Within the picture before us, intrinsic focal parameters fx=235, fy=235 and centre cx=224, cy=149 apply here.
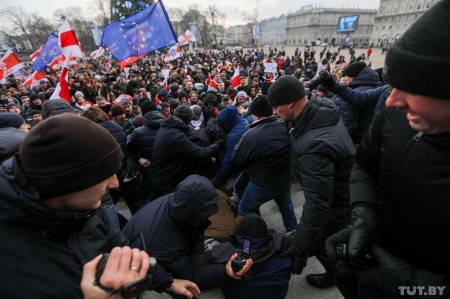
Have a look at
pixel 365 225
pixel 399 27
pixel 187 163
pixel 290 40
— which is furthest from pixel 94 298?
pixel 290 40

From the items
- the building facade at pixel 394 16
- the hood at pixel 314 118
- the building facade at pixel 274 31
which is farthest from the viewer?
the building facade at pixel 274 31

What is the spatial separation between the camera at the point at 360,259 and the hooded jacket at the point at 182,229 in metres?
0.88

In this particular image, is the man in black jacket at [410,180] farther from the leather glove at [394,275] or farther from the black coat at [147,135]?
the black coat at [147,135]

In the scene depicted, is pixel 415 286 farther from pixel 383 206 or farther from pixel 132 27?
pixel 132 27

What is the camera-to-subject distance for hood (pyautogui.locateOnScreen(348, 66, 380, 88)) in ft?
13.8

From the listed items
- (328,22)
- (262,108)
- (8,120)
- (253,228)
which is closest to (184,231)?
(253,228)

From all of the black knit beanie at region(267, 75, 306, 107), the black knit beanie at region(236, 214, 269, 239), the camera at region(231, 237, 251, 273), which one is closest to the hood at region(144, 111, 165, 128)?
the black knit beanie at region(267, 75, 306, 107)

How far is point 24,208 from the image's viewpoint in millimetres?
866

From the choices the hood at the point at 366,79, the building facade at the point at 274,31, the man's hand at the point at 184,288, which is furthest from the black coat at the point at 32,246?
the building facade at the point at 274,31

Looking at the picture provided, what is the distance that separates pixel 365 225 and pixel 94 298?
144 cm

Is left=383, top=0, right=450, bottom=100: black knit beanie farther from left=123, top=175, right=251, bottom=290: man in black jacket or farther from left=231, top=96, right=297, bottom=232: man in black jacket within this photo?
left=231, top=96, right=297, bottom=232: man in black jacket

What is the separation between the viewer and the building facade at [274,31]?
102912 millimetres

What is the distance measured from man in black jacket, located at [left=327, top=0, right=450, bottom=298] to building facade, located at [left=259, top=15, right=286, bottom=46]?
108 meters

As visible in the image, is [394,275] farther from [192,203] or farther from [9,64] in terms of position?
[9,64]
